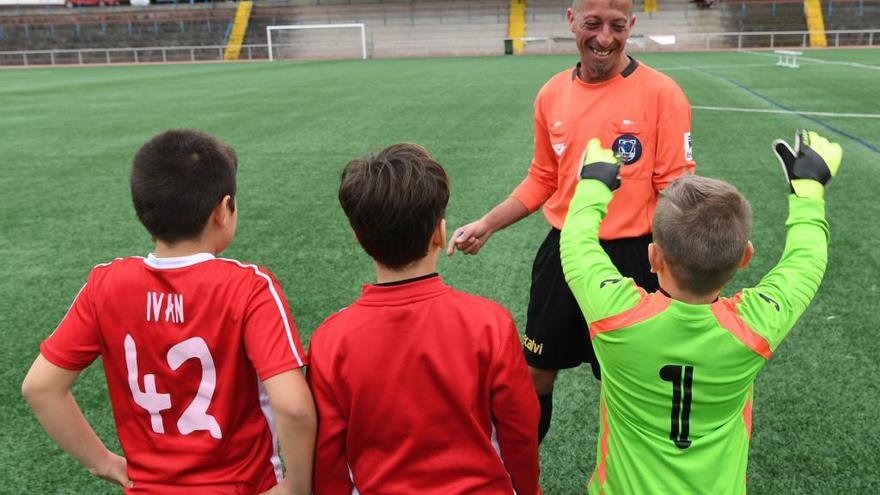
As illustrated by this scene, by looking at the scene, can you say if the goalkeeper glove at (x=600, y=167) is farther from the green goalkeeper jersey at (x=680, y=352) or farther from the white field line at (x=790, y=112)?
the white field line at (x=790, y=112)

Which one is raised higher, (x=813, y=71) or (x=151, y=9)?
(x=151, y=9)

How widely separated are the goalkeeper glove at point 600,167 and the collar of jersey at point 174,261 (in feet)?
3.28

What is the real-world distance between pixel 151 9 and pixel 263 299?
45469 mm

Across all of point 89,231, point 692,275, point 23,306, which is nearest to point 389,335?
point 692,275

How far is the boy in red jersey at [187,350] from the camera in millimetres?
1771

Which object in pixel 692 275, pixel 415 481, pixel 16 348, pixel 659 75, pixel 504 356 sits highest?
pixel 659 75

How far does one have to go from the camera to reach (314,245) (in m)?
5.68

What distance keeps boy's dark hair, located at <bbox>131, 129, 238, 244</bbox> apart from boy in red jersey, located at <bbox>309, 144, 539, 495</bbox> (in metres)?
0.39

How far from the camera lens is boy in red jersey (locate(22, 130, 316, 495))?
177 centimetres

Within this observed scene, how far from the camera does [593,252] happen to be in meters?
1.89

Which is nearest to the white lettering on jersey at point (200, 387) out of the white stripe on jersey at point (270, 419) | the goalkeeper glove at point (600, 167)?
the white stripe on jersey at point (270, 419)

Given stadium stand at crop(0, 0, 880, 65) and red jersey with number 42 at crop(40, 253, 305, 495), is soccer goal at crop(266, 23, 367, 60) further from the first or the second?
red jersey with number 42 at crop(40, 253, 305, 495)

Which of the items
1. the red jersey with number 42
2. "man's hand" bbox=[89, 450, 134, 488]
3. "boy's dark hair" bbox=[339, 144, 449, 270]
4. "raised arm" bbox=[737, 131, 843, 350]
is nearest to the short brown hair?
"raised arm" bbox=[737, 131, 843, 350]

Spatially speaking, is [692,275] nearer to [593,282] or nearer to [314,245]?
[593,282]
